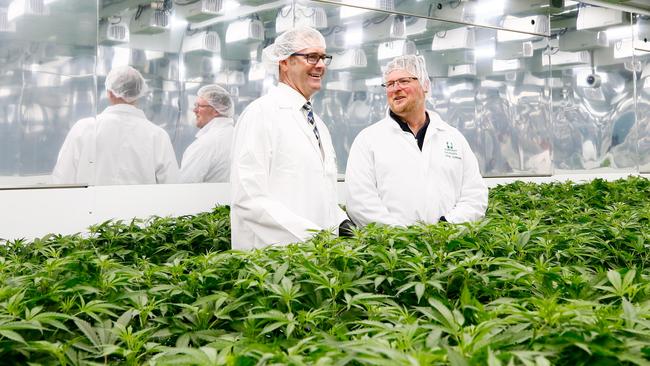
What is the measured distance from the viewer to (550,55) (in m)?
7.89

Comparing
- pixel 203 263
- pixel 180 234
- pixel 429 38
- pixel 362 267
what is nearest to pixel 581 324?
pixel 362 267

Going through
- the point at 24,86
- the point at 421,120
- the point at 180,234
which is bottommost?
the point at 180,234

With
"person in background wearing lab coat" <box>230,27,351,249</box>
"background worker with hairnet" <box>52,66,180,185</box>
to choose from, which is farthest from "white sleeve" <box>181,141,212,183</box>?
"person in background wearing lab coat" <box>230,27,351,249</box>

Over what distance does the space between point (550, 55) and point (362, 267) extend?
263 inches

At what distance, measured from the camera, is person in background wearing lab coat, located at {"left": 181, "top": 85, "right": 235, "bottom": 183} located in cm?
507

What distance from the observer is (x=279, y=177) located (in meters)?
3.06

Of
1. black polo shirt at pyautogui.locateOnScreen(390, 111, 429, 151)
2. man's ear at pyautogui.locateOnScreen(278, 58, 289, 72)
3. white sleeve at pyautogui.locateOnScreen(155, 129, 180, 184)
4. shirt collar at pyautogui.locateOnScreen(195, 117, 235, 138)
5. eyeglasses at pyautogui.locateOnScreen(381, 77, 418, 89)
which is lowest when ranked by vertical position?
white sleeve at pyautogui.locateOnScreen(155, 129, 180, 184)

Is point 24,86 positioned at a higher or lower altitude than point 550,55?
lower

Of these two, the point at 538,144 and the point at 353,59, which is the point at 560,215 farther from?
the point at 538,144

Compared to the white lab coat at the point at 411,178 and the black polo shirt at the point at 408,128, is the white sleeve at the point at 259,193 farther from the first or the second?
the black polo shirt at the point at 408,128

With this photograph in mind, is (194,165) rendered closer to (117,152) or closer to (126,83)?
(117,152)

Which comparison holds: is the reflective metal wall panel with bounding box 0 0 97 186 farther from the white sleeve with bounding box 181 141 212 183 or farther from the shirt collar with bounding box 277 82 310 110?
the shirt collar with bounding box 277 82 310 110

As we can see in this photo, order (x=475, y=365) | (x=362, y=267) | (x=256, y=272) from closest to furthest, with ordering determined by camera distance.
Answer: (x=475, y=365), (x=256, y=272), (x=362, y=267)

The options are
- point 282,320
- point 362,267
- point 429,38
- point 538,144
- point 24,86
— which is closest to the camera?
point 282,320
